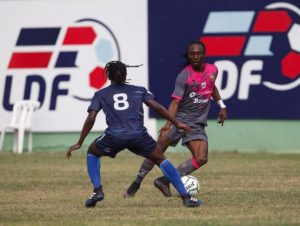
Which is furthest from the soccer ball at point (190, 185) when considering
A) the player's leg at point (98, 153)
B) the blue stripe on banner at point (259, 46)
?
the blue stripe on banner at point (259, 46)

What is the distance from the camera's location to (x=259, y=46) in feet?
74.8

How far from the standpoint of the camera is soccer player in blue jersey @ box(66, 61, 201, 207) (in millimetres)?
12281

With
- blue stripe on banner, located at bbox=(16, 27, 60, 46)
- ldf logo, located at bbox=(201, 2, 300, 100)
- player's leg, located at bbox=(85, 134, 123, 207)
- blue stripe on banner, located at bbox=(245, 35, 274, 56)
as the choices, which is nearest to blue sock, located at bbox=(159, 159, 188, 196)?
player's leg, located at bbox=(85, 134, 123, 207)

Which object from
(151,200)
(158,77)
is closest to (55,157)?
(158,77)

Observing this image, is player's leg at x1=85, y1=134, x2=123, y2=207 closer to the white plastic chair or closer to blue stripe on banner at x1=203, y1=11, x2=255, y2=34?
blue stripe on banner at x1=203, y1=11, x2=255, y2=34

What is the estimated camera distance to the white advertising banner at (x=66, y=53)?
77.0 feet

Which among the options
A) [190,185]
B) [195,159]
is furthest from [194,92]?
[190,185]

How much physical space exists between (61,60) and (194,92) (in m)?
10.1

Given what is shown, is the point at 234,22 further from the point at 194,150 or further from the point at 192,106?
the point at 194,150

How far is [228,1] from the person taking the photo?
75.4 ft

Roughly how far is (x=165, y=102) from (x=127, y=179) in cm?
597

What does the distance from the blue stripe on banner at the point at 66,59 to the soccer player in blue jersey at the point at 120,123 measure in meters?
11.2

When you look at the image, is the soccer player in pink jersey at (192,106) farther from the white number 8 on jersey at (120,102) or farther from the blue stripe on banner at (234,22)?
the blue stripe on banner at (234,22)

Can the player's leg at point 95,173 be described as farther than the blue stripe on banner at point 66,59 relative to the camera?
No
